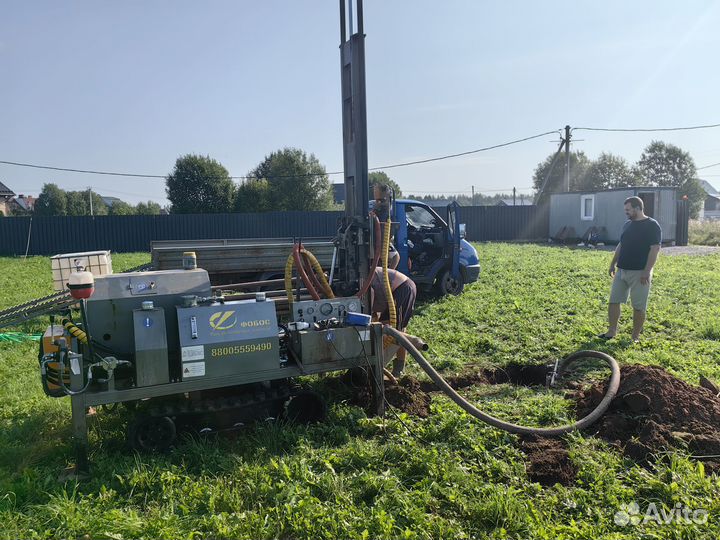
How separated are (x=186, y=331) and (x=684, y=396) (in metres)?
3.92

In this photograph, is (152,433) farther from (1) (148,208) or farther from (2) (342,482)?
(1) (148,208)

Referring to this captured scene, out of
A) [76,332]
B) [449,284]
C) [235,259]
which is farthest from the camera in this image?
[449,284]

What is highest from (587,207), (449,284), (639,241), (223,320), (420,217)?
(587,207)

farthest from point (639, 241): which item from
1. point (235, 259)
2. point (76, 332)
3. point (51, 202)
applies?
point (51, 202)

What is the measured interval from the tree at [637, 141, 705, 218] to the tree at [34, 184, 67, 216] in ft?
188

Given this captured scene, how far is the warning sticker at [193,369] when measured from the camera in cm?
380

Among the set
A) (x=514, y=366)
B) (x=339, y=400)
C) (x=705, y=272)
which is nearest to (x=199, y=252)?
(x=339, y=400)

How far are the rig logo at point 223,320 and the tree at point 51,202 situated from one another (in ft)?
160

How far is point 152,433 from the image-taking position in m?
3.92

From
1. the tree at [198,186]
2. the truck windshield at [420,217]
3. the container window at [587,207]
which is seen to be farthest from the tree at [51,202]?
the truck windshield at [420,217]

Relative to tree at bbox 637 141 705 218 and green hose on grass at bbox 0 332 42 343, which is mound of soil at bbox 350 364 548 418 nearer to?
green hose on grass at bbox 0 332 42 343

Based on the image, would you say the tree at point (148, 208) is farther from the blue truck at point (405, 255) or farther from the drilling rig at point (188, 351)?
the drilling rig at point (188, 351)

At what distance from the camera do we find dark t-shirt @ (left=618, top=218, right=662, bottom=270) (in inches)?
262

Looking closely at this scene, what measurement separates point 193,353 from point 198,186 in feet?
107
